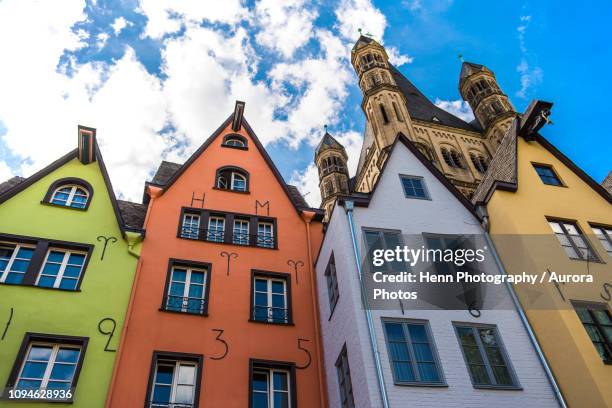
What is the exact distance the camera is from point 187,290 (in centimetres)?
1475

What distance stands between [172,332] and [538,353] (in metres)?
9.67

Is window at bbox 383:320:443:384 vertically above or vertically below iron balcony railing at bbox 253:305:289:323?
below

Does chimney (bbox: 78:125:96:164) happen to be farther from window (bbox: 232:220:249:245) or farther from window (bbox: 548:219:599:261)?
window (bbox: 548:219:599:261)

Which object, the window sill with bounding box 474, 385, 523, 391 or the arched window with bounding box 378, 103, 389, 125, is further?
the arched window with bounding box 378, 103, 389, 125

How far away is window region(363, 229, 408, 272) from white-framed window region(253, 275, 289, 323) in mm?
3104

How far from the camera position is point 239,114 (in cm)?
2158

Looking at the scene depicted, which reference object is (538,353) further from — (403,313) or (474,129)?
(474,129)

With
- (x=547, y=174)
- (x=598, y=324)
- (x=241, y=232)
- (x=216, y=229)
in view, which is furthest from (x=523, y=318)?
(x=216, y=229)

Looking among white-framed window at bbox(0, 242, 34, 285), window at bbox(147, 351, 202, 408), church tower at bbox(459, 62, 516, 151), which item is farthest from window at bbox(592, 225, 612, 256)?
church tower at bbox(459, 62, 516, 151)

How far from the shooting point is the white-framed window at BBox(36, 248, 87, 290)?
1370cm

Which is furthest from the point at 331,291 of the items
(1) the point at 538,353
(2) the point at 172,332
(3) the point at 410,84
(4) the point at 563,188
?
(3) the point at 410,84

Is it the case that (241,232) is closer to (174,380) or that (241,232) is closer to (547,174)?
(174,380)

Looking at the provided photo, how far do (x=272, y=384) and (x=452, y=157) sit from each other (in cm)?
5466

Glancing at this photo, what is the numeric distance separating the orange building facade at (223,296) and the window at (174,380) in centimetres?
3
